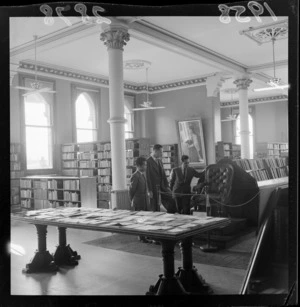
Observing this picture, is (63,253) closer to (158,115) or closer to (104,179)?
(104,179)

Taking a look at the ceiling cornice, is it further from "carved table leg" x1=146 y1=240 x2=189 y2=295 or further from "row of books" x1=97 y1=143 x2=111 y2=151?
"carved table leg" x1=146 y1=240 x2=189 y2=295

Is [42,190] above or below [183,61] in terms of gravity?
below

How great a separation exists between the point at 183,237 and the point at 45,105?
7.83 meters

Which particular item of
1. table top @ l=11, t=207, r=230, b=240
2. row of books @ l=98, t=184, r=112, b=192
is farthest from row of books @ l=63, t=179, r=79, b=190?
table top @ l=11, t=207, r=230, b=240

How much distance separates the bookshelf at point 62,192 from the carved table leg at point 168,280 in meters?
5.35

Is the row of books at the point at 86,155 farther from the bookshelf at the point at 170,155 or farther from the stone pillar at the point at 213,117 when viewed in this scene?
the stone pillar at the point at 213,117

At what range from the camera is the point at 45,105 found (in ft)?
31.5

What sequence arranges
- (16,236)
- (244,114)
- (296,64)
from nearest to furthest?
1. (296,64)
2. (16,236)
3. (244,114)

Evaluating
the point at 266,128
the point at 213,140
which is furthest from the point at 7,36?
the point at 266,128

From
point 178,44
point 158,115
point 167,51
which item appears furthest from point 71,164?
point 178,44

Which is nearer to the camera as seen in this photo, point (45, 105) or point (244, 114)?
point (45, 105)

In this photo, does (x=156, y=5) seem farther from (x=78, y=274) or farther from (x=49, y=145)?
(x=49, y=145)

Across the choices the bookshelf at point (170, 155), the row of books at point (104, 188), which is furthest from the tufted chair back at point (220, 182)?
the bookshelf at point (170, 155)

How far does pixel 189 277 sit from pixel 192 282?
62mm
